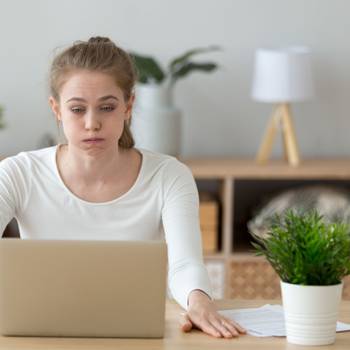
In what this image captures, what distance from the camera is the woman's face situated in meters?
2.20

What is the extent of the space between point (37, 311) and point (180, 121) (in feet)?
7.10

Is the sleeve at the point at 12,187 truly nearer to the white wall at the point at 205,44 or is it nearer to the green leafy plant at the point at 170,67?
the green leafy plant at the point at 170,67

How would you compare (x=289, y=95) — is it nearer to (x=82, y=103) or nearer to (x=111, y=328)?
(x=82, y=103)

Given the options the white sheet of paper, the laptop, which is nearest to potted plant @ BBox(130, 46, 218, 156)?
the white sheet of paper

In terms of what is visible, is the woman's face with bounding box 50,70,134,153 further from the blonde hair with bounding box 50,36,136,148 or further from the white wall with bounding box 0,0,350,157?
the white wall with bounding box 0,0,350,157

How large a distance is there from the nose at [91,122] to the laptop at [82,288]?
426 mm

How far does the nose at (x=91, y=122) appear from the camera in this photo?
2.18 m

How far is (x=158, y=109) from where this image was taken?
392 centimetres

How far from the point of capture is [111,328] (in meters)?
1.87

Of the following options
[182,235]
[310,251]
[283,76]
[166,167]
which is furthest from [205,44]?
[310,251]

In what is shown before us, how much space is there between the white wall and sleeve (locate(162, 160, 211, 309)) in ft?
5.84

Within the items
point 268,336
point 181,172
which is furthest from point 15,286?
point 181,172

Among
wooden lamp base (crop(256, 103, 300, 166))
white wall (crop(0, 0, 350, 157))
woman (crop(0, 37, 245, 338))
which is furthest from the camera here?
white wall (crop(0, 0, 350, 157))

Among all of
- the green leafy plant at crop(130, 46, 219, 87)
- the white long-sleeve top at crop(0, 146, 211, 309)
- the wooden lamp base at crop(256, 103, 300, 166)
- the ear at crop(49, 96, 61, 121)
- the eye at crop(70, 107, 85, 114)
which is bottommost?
the wooden lamp base at crop(256, 103, 300, 166)
